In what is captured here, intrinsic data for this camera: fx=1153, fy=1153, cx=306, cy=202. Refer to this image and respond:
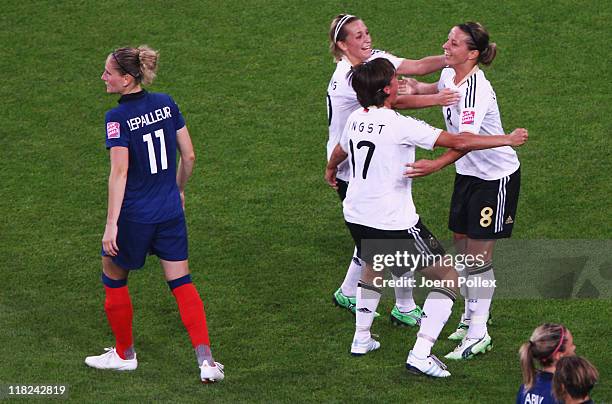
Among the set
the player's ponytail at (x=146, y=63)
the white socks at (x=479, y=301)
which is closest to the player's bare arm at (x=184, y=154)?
the player's ponytail at (x=146, y=63)

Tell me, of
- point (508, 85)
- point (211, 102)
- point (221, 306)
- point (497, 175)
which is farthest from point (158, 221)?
point (508, 85)

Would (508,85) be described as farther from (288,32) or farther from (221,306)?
(221,306)

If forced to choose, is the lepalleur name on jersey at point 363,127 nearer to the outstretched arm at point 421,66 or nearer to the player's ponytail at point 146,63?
the outstretched arm at point 421,66

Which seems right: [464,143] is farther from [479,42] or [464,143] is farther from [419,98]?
[479,42]

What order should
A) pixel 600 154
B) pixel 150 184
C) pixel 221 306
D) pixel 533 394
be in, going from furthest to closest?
pixel 600 154 < pixel 221 306 < pixel 150 184 < pixel 533 394

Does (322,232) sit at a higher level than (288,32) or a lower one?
lower

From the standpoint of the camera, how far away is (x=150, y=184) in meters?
7.84

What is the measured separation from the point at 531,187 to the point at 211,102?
3.75 meters

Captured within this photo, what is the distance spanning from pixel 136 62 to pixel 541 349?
3299 mm

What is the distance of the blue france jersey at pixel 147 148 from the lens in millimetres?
7680

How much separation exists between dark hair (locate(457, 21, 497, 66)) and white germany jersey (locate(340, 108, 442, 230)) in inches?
31.3

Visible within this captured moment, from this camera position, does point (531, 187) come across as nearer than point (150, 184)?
No

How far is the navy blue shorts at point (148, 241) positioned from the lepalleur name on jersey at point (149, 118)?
0.67 meters

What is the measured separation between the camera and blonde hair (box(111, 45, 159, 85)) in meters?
7.71
